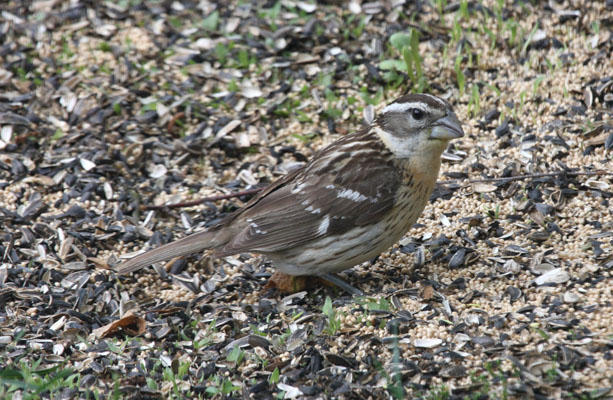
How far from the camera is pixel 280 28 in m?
7.94

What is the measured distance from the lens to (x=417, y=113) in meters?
5.34

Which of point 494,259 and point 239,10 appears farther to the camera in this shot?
point 239,10

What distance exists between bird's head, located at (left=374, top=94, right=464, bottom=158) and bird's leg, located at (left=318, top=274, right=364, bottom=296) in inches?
35.1

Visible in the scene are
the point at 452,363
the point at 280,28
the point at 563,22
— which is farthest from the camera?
the point at 280,28

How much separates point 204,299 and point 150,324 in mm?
448

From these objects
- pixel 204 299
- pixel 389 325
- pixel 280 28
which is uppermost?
pixel 280 28

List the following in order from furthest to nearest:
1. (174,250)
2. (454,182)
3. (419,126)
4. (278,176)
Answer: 1. (278,176)
2. (454,182)
3. (174,250)
4. (419,126)

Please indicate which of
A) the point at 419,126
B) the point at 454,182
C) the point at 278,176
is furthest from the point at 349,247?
the point at 278,176

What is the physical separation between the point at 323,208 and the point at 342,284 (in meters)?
0.51

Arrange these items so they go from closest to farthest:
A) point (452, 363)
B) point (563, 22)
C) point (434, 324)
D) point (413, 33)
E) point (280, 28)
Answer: point (452, 363), point (434, 324), point (413, 33), point (563, 22), point (280, 28)

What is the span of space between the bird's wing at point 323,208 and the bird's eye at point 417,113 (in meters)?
0.34

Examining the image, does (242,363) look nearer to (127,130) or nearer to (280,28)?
(127,130)

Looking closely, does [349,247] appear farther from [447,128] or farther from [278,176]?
[278,176]

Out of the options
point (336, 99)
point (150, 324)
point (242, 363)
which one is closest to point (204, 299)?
point (150, 324)
